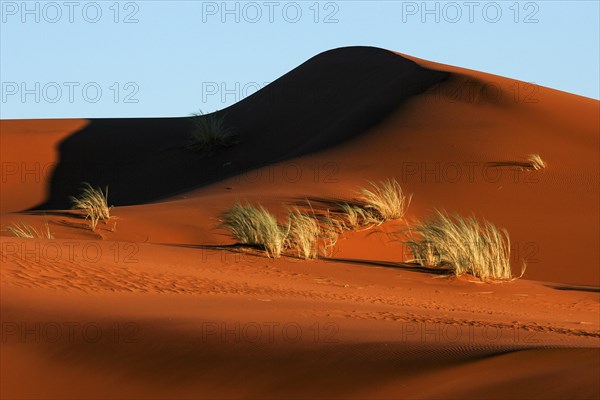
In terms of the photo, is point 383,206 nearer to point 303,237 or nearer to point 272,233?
point 303,237

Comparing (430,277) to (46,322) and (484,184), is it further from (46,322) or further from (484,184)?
(484,184)

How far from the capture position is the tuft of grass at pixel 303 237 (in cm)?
1526

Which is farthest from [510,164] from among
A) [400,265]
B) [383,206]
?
[400,265]

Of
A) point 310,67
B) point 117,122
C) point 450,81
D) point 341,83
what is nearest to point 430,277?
point 450,81

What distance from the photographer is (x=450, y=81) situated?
30.1 meters

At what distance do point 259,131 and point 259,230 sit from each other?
67.7 ft

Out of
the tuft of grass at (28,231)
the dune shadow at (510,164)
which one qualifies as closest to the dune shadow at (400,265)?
the tuft of grass at (28,231)

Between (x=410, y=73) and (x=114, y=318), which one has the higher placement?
(x=410, y=73)

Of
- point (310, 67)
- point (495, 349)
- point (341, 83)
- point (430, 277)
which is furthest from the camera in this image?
point (310, 67)

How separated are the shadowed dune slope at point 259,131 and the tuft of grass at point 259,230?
13.2 metres

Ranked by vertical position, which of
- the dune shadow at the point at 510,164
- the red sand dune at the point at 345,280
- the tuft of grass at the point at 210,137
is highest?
the tuft of grass at the point at 210,137

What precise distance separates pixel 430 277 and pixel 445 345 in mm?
6769

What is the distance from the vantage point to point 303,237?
1532cm

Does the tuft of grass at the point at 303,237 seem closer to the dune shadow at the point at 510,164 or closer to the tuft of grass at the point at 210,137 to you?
the dune shadow at the point at 510,164
